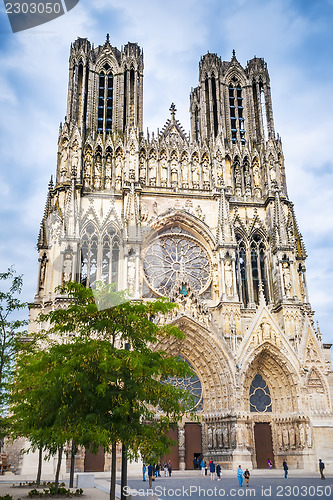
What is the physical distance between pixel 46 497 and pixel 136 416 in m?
4.28

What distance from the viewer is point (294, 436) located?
2527 centimetres

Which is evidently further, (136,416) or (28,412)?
(28,412)

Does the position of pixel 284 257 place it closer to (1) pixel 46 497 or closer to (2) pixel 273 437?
(2) pixel 273 437

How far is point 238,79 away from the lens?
36719mm

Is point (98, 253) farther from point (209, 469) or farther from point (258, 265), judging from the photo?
point (209, 469)

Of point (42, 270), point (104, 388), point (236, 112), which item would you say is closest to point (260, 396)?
point (42, 270)

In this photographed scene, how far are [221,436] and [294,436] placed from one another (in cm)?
369

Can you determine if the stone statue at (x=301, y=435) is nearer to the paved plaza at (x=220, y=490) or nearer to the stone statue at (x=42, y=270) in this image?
the paved plaza at (x=220, y=490)

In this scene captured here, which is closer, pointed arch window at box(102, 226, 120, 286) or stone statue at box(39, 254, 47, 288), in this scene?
pointed arch window at box(102, 226, 120, 286)

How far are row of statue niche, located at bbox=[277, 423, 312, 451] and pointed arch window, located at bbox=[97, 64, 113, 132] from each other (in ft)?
69.6

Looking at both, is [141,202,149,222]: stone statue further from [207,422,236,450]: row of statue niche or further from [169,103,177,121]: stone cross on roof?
[207,422,236,450]: row of statue niche

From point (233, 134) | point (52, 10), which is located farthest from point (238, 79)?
point (52, 10)

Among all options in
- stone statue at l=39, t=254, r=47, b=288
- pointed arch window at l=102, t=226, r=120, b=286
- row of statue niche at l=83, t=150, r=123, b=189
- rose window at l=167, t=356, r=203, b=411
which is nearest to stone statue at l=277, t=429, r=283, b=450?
rose window at l=167, t=356, r=203, b=411

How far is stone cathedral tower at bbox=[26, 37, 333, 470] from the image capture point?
26.0 m
